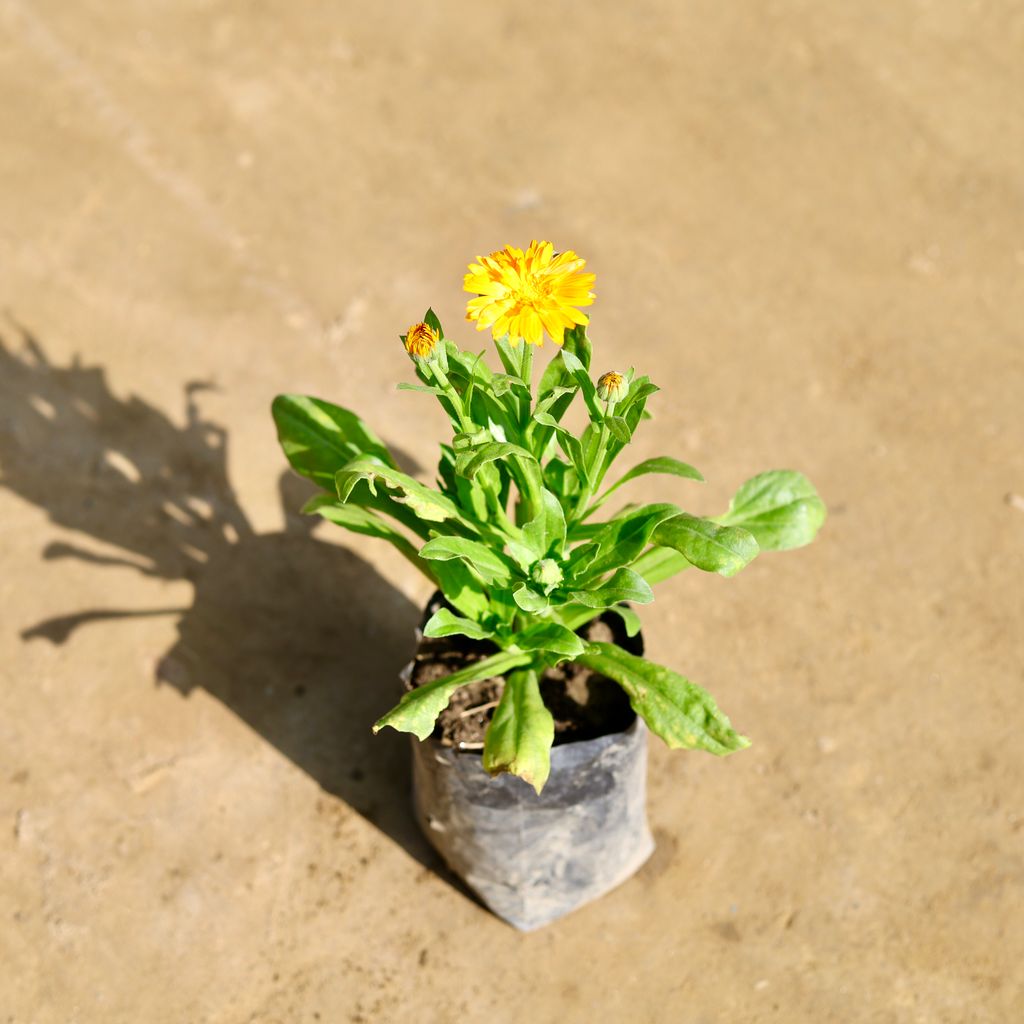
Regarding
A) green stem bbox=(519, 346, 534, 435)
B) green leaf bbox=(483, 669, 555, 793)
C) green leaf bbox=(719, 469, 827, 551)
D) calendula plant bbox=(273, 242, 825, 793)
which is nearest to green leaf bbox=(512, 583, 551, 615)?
calendula plant bbox=(273, 242, 825, 793)

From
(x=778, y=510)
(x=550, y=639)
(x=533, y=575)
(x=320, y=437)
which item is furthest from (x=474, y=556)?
(x=778, y=510)

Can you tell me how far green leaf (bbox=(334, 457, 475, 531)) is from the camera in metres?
2.37

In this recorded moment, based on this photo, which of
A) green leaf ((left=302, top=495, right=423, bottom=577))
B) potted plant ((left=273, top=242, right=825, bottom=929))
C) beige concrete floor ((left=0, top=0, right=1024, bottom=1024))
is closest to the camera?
potted plant ((left=273, top=242, right=825, bottom=929))

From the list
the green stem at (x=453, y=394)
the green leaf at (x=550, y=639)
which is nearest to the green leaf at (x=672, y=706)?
the green leaf at (x=550, y=639)

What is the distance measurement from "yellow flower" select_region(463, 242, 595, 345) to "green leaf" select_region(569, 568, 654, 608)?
1.60 feet

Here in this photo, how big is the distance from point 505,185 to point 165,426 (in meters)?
1.67

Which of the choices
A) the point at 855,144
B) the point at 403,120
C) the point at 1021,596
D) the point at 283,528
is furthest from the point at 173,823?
the point at 855,144

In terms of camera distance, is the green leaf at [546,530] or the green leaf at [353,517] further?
the green leaf at [353,517]

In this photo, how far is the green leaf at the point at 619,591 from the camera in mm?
2348

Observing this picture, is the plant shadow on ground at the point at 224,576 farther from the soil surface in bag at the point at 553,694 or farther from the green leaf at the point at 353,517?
the green leaf at the point at 353,517

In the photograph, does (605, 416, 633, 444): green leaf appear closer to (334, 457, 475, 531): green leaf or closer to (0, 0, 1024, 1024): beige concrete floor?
(334, 457, 475, 531): green leaf

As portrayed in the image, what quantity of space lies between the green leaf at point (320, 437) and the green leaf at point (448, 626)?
0.46 metres

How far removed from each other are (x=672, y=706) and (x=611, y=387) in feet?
2.24

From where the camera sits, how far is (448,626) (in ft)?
8.28
